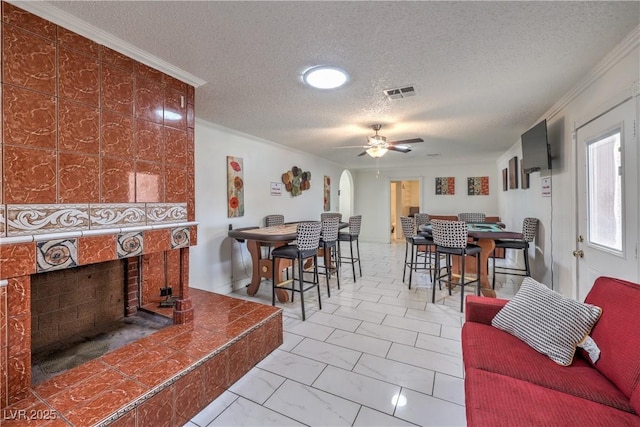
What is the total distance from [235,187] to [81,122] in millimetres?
2429

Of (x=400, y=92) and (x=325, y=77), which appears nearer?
(x=325, y=77)

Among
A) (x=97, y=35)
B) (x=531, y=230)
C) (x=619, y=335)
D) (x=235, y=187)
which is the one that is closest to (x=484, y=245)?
(x=531, y=230)

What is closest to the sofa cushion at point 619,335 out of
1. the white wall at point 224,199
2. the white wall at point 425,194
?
the white wall at point 224,199

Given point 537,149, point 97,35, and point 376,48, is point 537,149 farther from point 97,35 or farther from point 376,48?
point 97,35

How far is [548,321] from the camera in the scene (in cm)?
153

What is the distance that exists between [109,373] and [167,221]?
3.31 ft

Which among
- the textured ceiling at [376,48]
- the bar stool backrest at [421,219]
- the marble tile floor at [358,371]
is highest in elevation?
the textured ceiling at [376,48]

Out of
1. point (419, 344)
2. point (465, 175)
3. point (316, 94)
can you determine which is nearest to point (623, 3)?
point (316, 94)

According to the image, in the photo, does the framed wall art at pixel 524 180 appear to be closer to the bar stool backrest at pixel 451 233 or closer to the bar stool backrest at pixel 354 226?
the bar stool backrest at pixel 451 233

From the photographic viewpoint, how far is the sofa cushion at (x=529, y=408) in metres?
1.03

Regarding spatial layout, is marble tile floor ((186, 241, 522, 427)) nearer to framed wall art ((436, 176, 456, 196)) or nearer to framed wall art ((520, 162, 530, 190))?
framed wall art ((520, 162, 530, 190))

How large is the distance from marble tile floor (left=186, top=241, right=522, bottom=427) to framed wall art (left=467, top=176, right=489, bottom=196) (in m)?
4.54

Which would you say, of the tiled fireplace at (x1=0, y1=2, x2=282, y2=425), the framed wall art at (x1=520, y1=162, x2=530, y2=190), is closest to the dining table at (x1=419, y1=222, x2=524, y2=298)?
the framed wall art at (x1=520, y1=162, x2=530, y2=190)

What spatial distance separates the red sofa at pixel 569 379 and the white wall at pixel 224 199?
309 cm
